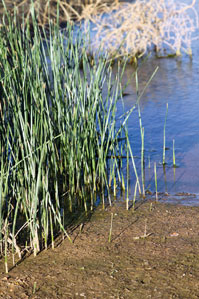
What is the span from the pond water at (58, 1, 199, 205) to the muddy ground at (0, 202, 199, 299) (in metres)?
0.38

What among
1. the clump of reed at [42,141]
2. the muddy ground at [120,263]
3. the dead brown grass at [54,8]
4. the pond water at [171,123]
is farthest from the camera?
the dead brown grass at [54,8]

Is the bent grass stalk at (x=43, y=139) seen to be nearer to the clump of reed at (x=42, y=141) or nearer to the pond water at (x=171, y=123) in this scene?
the clump of reed at (x=42, y=141)

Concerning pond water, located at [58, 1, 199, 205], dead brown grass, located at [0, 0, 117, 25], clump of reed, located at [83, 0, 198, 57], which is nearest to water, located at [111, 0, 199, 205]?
pond water, located at [58, 1, 199, 205]

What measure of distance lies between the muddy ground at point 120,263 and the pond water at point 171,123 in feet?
1.23

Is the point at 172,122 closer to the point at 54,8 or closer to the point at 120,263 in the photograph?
the point at 120,263

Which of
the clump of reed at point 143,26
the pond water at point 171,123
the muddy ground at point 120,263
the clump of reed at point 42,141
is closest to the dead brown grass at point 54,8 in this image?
the clump of reed at point 143,26

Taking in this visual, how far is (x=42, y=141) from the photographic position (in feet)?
7.75

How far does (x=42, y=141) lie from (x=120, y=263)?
0.65 metres


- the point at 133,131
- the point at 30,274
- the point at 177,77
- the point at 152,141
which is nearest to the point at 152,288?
the point at 30,274

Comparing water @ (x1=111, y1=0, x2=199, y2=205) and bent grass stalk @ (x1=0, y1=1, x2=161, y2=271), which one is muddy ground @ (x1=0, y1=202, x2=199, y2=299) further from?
water @ (x1=111, y1=0, x2=199, y2=205)

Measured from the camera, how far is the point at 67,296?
1930 millimetres

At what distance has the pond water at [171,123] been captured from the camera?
298 centimetres

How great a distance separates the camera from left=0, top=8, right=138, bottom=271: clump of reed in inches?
86.8

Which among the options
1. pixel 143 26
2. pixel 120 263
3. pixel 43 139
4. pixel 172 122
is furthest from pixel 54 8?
pixel 120 263
